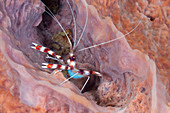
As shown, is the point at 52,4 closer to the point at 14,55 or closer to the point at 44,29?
the point at 44,29

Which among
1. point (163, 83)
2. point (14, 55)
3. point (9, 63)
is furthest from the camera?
point (163, 83)

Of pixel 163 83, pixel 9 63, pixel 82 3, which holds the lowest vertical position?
pixel 163 83

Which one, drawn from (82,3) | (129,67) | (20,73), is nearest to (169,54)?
(129,67)

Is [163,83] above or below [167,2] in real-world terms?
below

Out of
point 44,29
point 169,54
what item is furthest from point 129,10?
point 44,29

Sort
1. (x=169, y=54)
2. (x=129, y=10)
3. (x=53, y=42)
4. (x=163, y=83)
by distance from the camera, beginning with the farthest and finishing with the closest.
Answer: (x=53, y=42) → (x=129, y=10) → (x=169, y=54) → (x=163, y=83)

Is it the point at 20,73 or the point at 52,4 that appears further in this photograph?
the point at 52,4
